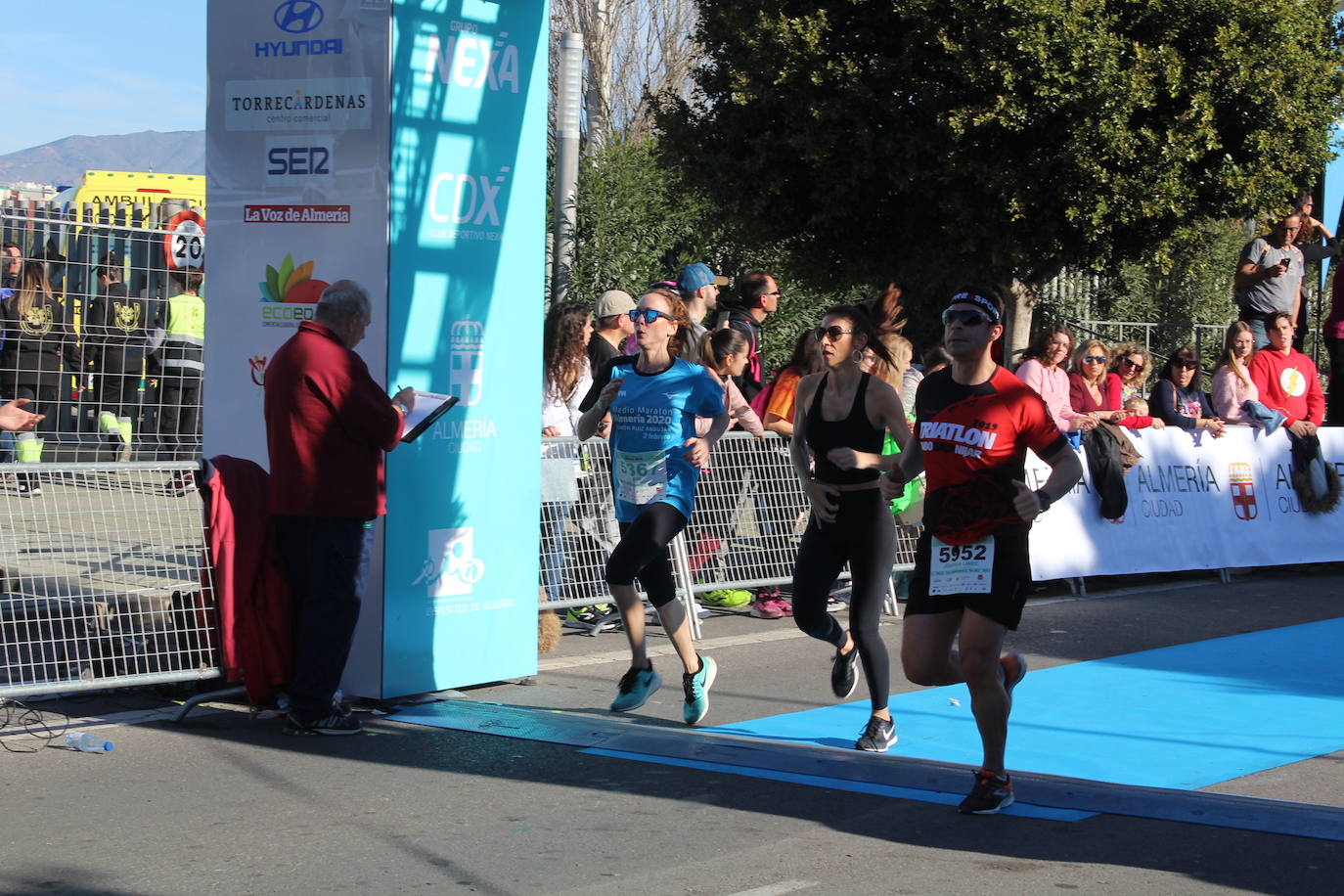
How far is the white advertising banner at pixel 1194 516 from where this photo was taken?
1197cm

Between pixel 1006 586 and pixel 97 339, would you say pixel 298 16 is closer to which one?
pixel 97 339

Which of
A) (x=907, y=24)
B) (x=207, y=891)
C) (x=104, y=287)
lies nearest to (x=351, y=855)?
(x=207, y=891)

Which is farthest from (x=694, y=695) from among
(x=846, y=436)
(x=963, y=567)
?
(x=963, y=567)

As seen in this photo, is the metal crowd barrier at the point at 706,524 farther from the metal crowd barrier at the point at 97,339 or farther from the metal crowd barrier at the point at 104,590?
the metal crowd barrier at the point at 97,339

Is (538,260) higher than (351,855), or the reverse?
(538,260)

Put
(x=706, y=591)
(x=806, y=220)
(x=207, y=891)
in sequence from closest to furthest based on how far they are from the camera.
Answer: (x=207, y=891)
(x=706, y=591)
(x=806, y=220)

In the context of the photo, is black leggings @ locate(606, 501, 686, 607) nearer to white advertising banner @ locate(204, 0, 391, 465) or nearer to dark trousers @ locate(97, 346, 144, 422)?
white advertising banner @ locate(204, 0, 391, 465)

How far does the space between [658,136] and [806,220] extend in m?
2.30

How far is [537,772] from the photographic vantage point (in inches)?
244

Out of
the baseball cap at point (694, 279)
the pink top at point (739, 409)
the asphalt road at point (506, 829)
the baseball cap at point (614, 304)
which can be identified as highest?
the baseball cap at point (694, 279)

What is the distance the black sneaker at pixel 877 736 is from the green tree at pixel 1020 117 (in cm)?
1021

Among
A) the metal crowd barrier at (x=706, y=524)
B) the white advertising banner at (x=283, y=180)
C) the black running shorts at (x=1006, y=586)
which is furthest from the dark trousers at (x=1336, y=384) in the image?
the white advertising banner at (x=283, y=180)

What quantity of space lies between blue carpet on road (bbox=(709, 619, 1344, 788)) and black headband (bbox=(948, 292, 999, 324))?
2.01 meters

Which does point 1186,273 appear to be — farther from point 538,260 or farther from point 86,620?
point 86,620
